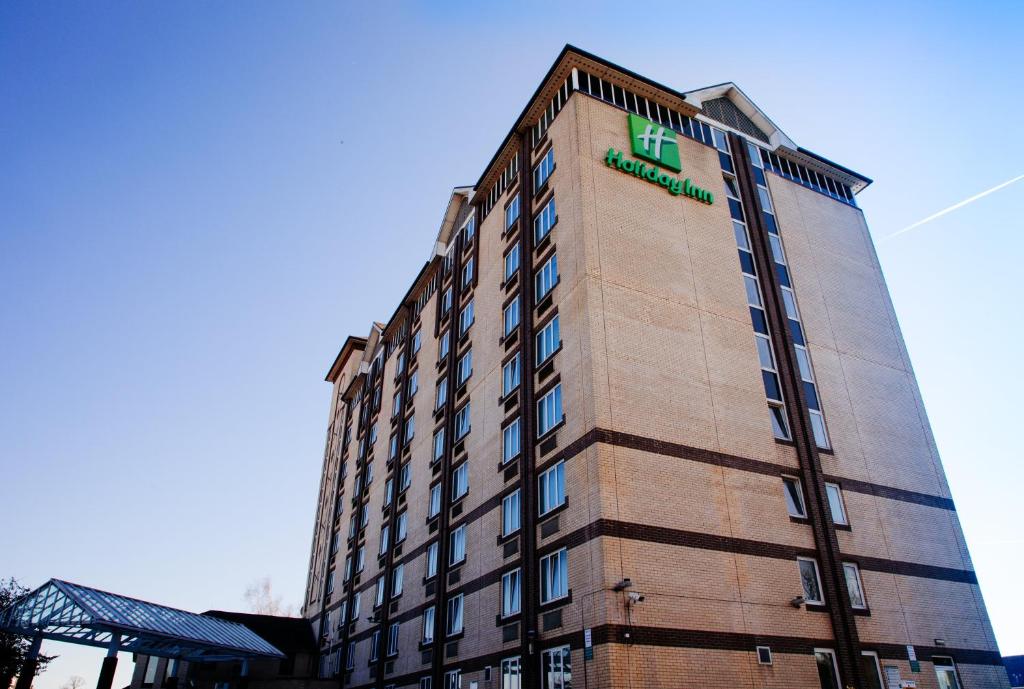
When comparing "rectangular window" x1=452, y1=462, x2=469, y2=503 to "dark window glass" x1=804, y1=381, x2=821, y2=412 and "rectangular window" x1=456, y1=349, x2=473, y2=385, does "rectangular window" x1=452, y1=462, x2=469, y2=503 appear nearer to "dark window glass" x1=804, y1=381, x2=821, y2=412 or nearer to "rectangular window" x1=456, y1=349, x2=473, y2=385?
"rectangular window" x1=456, y1=349, x2=473, y2=385

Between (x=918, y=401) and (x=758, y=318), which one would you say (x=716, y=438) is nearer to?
(x=758, y=318)

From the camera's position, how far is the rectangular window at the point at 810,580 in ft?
78.4

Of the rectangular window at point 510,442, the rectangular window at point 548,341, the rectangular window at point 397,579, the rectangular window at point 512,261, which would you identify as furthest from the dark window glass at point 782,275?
the rectangular window at point 397,579

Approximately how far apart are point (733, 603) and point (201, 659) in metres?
28.2

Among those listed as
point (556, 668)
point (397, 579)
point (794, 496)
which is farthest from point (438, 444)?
point (794, 496)

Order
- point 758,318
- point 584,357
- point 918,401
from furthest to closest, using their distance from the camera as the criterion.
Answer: point 918,401 < point 758,318 < point 584,357

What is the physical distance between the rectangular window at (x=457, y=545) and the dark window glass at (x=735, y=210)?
19074mm

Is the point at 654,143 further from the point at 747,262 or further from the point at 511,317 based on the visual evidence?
the point at 511,317

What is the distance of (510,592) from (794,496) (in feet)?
36.5

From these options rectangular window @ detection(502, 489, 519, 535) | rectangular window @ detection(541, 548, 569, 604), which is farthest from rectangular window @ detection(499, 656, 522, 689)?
rectangular window @ detection(502, 489, 519, 535)

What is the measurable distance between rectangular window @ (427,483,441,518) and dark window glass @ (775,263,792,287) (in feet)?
63.1

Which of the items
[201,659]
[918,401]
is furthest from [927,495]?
[201,659]

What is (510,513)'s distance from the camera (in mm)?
27562

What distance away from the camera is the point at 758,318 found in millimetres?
30109
